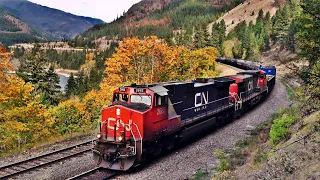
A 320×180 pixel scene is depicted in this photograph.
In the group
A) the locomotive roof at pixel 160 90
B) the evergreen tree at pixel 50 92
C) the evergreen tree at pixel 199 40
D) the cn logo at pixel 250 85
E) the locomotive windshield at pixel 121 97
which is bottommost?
the evergreen tree at pixel 50 92

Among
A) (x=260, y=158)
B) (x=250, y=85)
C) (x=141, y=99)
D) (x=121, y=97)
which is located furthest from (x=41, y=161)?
(x=250, y=85)

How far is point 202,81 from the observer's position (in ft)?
74.6

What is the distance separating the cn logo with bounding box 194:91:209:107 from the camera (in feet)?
65.0

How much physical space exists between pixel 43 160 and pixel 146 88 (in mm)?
6023

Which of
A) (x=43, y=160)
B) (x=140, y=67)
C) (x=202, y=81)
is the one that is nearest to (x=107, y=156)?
(x=43, y=160)

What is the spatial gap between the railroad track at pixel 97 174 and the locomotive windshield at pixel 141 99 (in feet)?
11.2

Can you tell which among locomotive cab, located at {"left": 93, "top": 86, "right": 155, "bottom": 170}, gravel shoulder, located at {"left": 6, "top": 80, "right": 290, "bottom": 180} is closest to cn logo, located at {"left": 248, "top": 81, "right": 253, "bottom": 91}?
gravel shoulder, located at {"left": 6, "top": 80, "right": 290, "bottom": 180}

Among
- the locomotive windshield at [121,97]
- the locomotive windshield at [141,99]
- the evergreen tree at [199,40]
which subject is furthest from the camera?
the evergreen tree at [199,40]

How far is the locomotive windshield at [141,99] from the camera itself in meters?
14.8

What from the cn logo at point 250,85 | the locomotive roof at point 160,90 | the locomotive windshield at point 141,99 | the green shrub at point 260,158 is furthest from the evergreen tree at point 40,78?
the green shrub at point 260,158

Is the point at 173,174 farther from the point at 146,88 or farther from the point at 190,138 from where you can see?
the point at 190,138

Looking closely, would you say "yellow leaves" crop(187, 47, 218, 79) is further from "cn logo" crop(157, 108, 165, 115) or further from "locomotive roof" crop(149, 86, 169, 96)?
"cn logo" crop(157, 108, 165, 115)

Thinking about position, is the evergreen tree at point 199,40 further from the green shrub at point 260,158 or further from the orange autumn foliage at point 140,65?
the green shrub at point 260,158

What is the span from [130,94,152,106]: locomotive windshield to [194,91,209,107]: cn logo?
5539 millimetres
